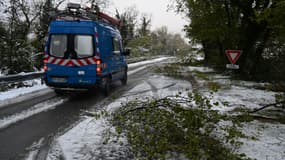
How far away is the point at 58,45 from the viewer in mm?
8625

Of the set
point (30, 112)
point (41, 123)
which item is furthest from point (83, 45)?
point (41, 123)

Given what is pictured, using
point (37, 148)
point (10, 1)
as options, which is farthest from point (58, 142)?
point (10, 1)

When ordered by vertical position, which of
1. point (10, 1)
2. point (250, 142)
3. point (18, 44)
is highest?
point (10, 1)

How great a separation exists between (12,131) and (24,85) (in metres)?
7.03

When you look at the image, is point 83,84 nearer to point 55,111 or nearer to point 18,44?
point 55,111

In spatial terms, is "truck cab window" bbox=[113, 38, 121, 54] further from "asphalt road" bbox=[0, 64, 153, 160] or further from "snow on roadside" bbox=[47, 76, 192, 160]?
"snow on roadside" bbox=[47, 76, 192, 160]

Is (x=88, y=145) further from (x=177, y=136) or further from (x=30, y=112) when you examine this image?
(x=30, y=112)

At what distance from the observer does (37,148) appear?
14.5 feet

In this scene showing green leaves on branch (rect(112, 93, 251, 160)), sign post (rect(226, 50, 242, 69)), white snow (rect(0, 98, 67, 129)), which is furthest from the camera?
sign post (rect(226, 50, 242, 69))

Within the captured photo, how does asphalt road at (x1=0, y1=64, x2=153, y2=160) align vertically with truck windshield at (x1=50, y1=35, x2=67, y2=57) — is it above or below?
below

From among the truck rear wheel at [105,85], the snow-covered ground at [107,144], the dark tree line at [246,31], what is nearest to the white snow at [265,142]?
the snow-covered ground at [107,144]

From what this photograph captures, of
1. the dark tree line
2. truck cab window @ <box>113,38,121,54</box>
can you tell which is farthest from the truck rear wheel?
the dark tree line

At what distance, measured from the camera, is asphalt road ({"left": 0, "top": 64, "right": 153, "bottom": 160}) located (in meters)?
4.43

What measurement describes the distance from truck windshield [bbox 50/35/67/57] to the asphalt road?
1.59 meters
